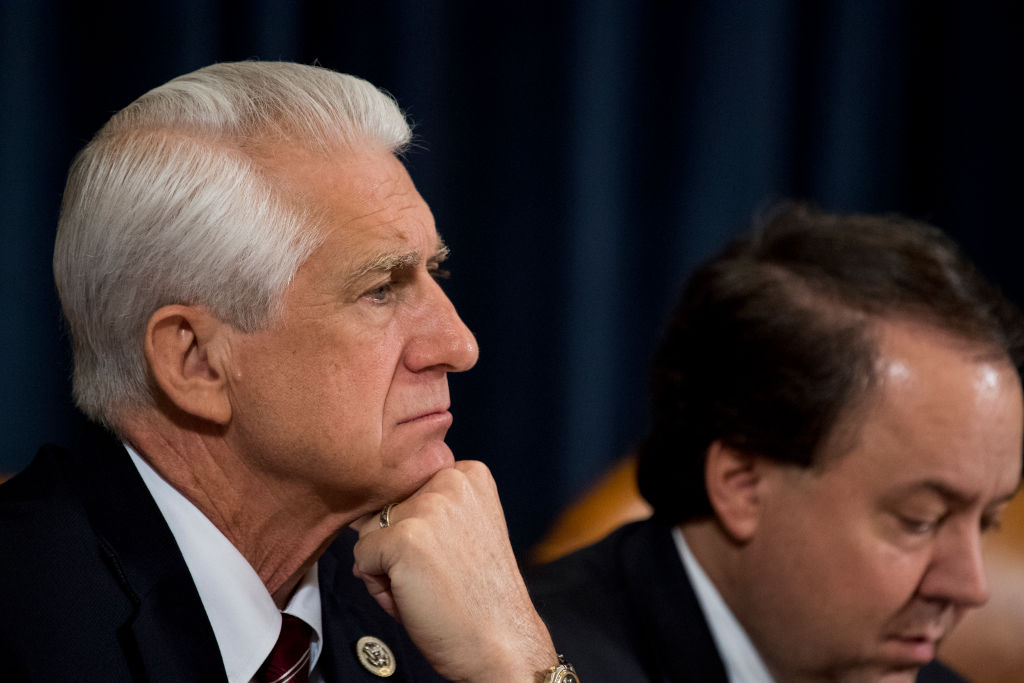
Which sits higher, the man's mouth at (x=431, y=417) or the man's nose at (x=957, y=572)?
the man's mouth at (x=431, y=417)

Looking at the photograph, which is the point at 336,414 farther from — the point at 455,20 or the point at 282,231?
the point at 455,20

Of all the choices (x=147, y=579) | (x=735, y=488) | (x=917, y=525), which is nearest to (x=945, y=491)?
(x=917, y=525)

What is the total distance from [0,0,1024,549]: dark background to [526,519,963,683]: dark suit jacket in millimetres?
897

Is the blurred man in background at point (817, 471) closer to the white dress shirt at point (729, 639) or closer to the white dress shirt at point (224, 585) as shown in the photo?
the white dress shirt at point (729, 639)

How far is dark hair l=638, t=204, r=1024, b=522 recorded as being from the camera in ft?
5.14

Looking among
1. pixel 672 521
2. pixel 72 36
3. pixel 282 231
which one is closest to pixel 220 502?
pixel 282 231

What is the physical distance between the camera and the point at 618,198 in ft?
8.90

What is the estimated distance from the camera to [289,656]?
4.48ft

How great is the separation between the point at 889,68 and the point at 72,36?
190 cm

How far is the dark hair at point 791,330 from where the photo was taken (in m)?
1.57

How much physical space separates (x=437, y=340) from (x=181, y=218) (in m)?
0.32

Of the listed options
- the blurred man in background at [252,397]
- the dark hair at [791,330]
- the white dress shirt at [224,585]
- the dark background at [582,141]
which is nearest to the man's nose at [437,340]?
the blurred man in background at [252,397]

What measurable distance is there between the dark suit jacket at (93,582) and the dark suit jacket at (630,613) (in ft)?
1.84

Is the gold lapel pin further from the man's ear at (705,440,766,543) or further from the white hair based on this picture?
the man's ear at (705,440,766,543)
